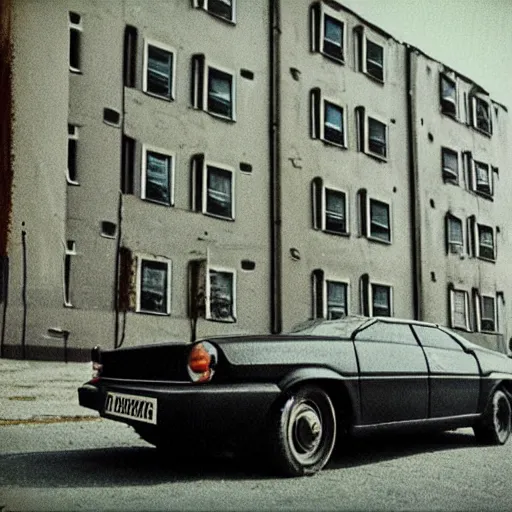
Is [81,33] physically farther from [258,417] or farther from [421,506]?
[421,506]

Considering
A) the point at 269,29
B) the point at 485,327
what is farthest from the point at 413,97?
the point at 485,327

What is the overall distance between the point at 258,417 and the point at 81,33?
9.71 metres

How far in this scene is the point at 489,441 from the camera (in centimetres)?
589

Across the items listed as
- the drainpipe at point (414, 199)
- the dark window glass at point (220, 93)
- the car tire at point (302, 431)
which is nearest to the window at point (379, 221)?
the drainpipe at point (414, 199)

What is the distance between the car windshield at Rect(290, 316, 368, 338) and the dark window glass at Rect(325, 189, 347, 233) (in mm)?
10909

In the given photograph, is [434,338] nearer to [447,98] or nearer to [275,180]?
[275,180]

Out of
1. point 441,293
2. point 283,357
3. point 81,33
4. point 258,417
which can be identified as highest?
point 81,33

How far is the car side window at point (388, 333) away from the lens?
496 cm

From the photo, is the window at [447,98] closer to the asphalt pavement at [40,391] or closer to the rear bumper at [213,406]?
the asphalt pavement at [40,391]

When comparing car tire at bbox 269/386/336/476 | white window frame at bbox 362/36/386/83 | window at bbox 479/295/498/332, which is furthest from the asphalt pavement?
window at bbox 479/295/498/332

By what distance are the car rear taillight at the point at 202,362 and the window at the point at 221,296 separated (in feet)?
30.0

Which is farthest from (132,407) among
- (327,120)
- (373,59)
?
(373,59)

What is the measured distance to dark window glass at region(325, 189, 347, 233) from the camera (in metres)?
16.0

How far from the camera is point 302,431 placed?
4332 millimetres
